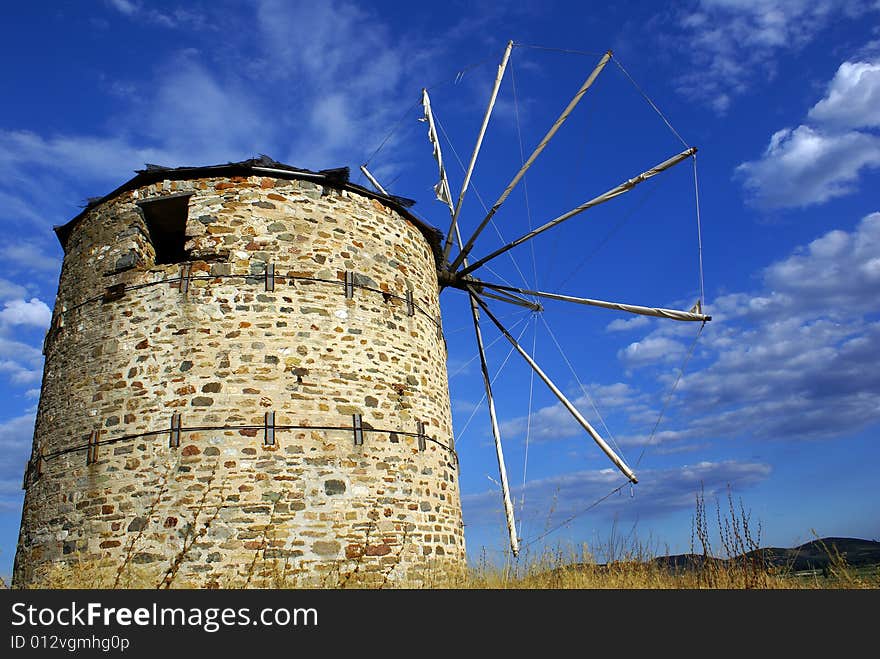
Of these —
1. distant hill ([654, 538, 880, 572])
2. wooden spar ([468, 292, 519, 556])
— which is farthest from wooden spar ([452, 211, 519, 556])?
distant hill ([654, 538, 880, 572])

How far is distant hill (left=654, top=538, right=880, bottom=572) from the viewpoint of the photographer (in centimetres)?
609

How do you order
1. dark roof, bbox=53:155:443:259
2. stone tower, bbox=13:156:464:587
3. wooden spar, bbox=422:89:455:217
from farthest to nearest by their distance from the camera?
wooden spar, bbox=422:89:455:217, dark roof, bbox=53:155:443:259, stone tower, bbox=13:156:464:587

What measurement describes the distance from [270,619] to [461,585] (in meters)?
4.03

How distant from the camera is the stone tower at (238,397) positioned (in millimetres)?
7344

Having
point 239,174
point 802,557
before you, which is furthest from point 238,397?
point 802,557

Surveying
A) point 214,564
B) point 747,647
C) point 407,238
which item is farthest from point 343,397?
point 747,647

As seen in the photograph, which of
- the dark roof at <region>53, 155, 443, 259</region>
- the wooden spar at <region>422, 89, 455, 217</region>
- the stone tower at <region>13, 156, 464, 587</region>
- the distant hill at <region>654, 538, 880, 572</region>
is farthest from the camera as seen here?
the wooden spar at <region>422, 89, 455, 217</region>

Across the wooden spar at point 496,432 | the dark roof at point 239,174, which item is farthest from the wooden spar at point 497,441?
the dark roof at point 239,174

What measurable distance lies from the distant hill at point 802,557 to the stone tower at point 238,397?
319cm

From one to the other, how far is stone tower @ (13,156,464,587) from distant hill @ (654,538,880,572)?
126 inches

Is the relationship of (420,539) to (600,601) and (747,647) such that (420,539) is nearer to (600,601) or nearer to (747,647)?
(600,601)

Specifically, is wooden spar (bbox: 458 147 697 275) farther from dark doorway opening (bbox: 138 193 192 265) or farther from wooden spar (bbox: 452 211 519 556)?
dark doorway opening (bbox: 138 193 192 265)

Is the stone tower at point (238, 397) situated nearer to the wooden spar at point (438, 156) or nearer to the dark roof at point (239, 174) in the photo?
the dark roof at point (239, 174)

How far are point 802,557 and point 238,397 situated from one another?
21.5 feet
